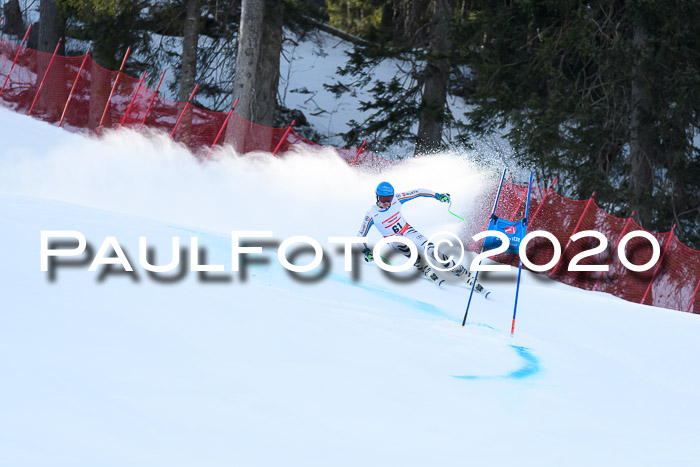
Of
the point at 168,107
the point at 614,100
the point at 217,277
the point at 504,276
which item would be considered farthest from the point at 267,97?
the point at 217,277

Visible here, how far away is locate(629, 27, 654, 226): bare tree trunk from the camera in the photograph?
67.4ft

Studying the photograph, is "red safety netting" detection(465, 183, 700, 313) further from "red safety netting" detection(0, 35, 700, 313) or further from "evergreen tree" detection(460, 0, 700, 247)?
"evergreen tree" detection(460, 0, 700, 247)

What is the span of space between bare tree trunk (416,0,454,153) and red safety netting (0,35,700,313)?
577 cm

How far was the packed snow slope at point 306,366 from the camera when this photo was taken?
4395mm

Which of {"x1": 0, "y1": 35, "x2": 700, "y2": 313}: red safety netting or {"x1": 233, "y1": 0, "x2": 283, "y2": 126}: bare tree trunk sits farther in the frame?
{"x1": 233, "y1": 0, "x2": 283, "y2": 126}: bare tree trunk

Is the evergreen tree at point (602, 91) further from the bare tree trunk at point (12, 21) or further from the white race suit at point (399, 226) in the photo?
the bare tree trunk at point (12, 21)

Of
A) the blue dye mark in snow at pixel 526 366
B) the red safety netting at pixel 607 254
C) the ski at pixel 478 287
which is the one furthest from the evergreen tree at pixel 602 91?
the blue dye mark in snow at pixel 526 366


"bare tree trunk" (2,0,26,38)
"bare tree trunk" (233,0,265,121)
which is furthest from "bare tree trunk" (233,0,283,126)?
"bare tree trunk" (2,0,26,38)

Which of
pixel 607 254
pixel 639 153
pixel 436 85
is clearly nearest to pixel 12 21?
pixel 436 85

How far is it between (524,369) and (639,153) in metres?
15.4

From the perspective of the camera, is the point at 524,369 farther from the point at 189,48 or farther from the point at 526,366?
the point at 189,48

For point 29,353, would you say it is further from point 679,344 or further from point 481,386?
point 679,344

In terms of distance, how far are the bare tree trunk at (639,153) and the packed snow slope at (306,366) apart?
29.8 feet

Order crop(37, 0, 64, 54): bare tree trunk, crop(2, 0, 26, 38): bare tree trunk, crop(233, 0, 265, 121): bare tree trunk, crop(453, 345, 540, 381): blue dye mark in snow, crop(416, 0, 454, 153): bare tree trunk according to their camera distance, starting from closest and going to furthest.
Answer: crop(453, 345, 540, 381): blue dye mark in snow → crop(233, 0, 265, 121): bare tree trunk → crop(416, 0, 454, 153): bare tree trunk → crop(37, 0, 64, 54): bare tree trunk → crop(2, 0, 26, 38): bare tree trunk
